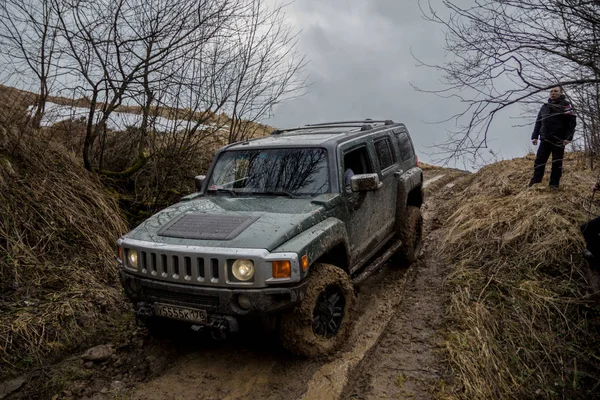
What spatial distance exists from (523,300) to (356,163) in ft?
7.57

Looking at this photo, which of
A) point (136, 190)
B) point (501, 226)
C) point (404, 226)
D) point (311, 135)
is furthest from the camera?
point (136, 190)

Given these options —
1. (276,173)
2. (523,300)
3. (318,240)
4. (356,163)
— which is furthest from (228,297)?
(523,300)

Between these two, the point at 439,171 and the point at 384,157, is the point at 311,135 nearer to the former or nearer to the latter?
the point at 384,157

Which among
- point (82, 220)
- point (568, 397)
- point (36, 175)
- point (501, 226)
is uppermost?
point (36, 175)

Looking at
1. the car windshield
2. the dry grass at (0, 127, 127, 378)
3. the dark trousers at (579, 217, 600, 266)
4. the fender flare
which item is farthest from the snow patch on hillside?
the dark trousers at (579, 217, 600, 266)

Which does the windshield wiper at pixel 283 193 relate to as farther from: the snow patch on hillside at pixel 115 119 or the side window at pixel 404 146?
the snow patch on hillside at pixel 115 119

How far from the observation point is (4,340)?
3748 mm

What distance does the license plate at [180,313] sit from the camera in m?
3.35

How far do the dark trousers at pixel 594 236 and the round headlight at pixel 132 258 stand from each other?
4.71m

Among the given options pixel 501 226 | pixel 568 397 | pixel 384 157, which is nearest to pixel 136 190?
pixel 384 157

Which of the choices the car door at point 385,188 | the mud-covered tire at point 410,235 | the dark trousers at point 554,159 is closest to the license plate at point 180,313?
the car door at point 385,188

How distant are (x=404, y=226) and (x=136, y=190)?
14.2 feet

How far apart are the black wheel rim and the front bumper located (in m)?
0.43

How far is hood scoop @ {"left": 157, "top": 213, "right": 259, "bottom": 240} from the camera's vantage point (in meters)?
3.46
